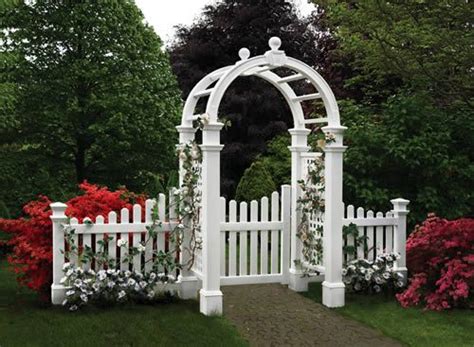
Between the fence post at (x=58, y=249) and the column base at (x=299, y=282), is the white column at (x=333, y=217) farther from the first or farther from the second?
the fence post at (x=58, y=249)

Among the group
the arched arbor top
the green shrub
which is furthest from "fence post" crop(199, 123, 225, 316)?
the green shrub

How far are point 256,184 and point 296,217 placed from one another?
14.1 feet

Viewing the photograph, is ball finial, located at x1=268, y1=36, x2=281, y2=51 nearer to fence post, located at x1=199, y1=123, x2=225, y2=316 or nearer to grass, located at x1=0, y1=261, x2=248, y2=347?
fence post, located at x1=199, y1=123, x2=225, y2=316

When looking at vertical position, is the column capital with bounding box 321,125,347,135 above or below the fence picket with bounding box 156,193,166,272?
above

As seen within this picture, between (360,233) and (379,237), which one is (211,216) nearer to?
(360,233)

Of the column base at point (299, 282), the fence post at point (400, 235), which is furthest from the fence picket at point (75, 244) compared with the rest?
the fence post at point (400, 235)

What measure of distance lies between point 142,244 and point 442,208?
4.96 m

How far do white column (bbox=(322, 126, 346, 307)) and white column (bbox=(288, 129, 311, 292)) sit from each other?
0.67 meters

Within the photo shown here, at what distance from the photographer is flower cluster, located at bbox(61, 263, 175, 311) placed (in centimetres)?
643

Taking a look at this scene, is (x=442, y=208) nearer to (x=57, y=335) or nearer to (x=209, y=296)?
(x=209, y=296)

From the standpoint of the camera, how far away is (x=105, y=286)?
654cm

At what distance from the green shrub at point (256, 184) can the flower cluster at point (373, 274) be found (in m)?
4.63

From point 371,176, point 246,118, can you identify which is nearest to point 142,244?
point 371,176

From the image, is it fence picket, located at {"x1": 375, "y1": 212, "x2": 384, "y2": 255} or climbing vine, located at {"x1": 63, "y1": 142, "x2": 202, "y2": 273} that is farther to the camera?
fence picket, located at {"x1": 375, "y1": 212, "x2": 384, "y2": 255}
